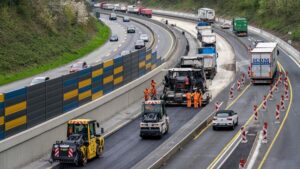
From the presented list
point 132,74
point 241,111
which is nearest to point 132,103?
point 132,74

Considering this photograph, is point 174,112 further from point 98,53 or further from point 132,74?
point 98,53

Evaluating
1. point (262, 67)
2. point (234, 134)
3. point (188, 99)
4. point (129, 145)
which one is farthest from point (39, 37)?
point (129, 145)

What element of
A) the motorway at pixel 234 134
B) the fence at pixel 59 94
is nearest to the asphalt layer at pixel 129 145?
the motorway at pixel 234 134

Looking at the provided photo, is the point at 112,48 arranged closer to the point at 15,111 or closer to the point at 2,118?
the point at 15,111

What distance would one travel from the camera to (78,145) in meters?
38.2

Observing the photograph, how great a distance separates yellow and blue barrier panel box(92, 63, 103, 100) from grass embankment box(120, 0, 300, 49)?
59.4 meters

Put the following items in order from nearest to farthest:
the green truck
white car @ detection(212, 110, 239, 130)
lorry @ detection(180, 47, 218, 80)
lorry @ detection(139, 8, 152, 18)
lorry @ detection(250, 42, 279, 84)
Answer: white car @ detection(212, 110, 239, 130), lorry @ detection(180, 47, 218, 80), lorry @ detection(250, 42, 279, 84), the green truck, lorry @ detection(139, 8, 152, 18)

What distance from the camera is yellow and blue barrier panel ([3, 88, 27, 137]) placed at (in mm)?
38312

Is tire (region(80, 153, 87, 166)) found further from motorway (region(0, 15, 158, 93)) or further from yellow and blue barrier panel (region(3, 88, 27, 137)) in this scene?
motorway (region(0, 15, 158, 93))

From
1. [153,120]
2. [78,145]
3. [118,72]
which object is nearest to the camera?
[78,145]

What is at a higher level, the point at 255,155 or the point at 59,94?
the point at 59,94

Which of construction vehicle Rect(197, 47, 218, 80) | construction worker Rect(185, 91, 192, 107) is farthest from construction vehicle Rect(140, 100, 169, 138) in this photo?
construction vehicle Rect(197, 47, 218, 80)

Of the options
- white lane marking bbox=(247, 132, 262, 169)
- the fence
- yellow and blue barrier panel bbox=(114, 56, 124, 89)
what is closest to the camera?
the fence

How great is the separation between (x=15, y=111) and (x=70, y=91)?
327 inches
